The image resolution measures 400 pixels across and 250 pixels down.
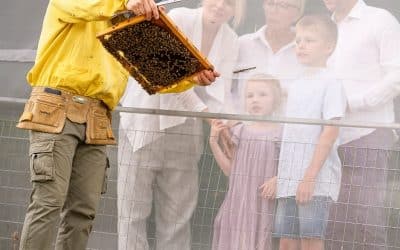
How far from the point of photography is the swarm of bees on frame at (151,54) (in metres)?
4.29

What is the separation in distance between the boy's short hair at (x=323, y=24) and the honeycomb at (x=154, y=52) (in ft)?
3.89

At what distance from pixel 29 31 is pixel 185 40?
213 cm

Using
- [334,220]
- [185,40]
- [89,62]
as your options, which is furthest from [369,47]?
[89,62]

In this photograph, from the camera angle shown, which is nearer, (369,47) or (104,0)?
(104,0)

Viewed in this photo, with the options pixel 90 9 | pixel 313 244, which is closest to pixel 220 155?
pixel 313 244

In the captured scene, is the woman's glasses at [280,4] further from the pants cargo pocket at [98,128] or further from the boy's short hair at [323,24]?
the pants cargo pocket at [98,128]

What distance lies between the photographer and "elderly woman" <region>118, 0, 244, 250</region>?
18.4 feet

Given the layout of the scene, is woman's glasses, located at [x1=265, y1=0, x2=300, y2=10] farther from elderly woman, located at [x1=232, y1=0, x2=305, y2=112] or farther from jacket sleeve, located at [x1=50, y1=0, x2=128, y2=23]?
jacket sleeve, located at [x1=50, y1=0, x2=128, y2=23]

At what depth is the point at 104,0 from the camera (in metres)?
4.22

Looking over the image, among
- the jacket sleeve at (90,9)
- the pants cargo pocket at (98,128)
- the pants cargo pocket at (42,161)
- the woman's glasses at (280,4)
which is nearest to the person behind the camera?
the jacket sleeve at (90,9)

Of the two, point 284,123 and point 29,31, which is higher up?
point 29,31

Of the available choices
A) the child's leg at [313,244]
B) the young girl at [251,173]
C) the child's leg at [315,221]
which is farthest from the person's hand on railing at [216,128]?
the child's leg at [313,244]

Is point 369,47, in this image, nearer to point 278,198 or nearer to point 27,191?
point 278,198

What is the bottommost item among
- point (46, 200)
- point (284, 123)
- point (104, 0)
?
point (46, 200)
